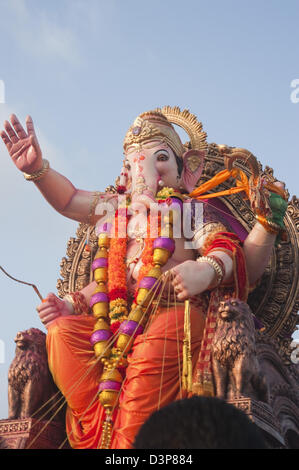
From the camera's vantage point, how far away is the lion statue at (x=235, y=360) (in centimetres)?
443

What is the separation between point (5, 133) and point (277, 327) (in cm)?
286

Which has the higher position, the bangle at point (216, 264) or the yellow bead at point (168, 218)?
the yellow bead at point (168, 218)

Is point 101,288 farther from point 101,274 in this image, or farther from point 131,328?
point 131,328

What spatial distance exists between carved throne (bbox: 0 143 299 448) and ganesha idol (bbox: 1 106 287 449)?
1.34ft

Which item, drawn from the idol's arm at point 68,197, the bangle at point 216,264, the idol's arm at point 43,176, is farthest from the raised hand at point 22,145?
the bangle at point 216,264

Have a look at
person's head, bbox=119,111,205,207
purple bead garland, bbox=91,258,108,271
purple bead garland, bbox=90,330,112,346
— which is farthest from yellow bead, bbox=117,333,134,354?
person's head, bbox=119,111,205,207

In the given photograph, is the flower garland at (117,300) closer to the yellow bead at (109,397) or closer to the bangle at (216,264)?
the yellow bead at (109,397)

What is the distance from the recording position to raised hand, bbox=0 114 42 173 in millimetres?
5516

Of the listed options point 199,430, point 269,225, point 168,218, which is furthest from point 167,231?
point 199,430

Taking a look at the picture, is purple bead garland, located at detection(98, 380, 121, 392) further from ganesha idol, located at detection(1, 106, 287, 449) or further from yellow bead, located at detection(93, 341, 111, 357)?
yellow bead, located at detection(93, 341, 111, 357)

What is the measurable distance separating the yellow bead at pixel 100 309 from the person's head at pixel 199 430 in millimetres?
2954

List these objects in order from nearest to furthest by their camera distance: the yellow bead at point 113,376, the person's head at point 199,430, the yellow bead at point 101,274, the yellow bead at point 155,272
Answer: the person's head at point 199,430, the yellow bead at point 113,376, the yellow bead at point 155,272, the yellow bead at point 101,274

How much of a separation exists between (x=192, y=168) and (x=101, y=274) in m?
1.30
